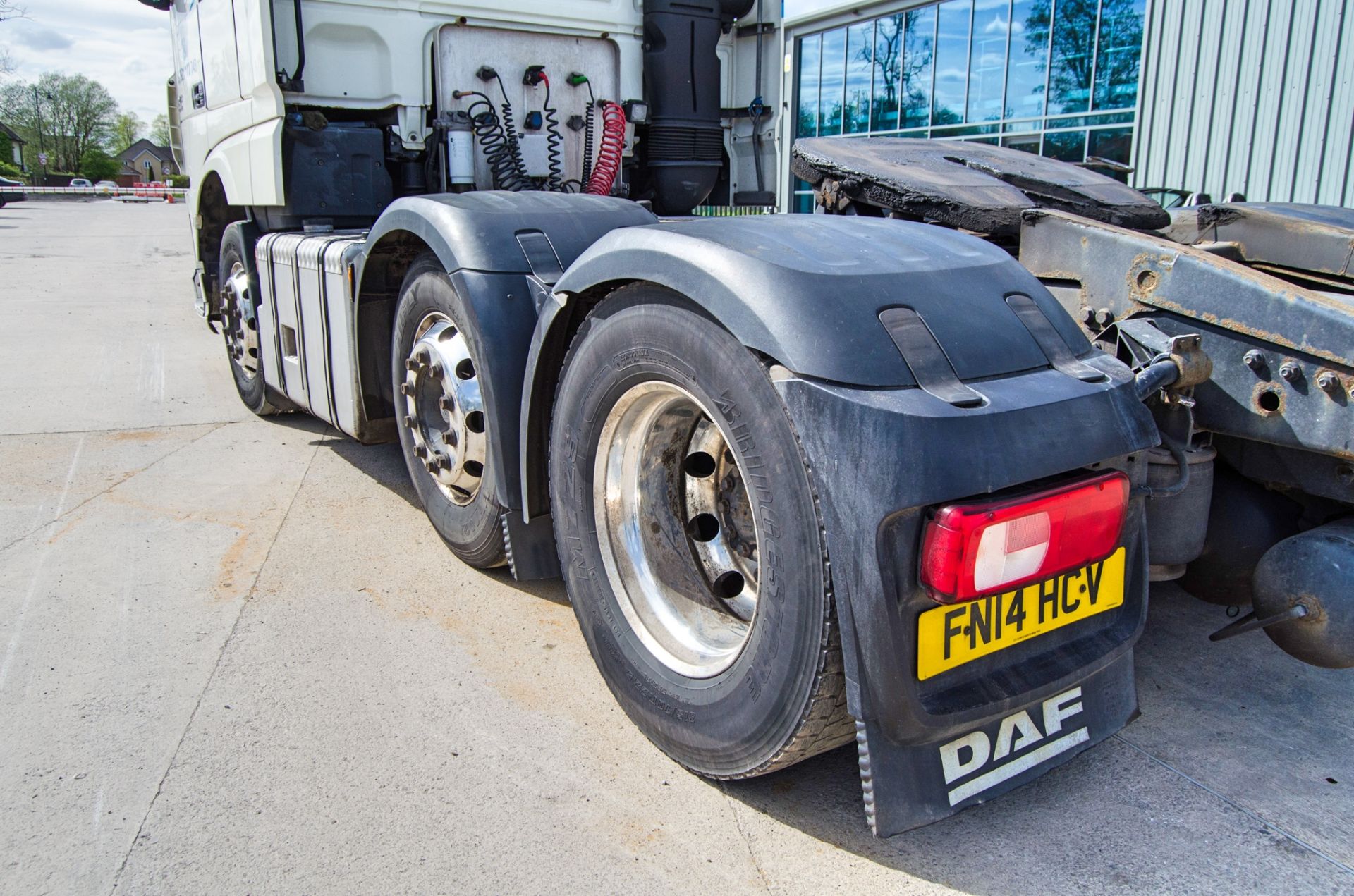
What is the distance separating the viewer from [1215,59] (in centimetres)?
1009

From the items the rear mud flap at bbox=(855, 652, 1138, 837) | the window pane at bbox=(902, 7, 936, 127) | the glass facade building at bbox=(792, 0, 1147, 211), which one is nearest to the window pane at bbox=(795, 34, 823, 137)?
the glass facade building at bbox=(792, 0, 1147, 211)

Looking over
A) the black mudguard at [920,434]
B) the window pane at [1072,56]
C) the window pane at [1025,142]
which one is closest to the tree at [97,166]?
the window pane at [1025,142]

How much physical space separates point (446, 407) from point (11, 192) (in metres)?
61.9

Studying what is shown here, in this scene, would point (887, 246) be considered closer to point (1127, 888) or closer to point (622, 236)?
point (622, 236)

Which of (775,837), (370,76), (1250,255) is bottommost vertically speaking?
(775,837)

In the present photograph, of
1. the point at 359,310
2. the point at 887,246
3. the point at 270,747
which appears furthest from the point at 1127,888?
the point at 359,310

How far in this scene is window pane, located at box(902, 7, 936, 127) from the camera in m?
13.9

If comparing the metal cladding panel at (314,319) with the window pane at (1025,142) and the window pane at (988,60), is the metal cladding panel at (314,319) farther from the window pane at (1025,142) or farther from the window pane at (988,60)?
the window pane at (988,60)

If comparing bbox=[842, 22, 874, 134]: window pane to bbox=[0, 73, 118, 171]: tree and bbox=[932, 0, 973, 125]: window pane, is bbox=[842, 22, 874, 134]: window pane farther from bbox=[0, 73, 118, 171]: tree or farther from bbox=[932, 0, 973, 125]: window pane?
bbox=[0, 73, 118, 171]: tree

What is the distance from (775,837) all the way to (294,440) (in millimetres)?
4129

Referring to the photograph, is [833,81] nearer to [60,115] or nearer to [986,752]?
[986,752]

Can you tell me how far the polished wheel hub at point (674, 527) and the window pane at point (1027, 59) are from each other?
11.9 metres

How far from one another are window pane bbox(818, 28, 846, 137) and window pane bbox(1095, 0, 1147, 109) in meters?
4.51

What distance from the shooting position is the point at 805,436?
72.7 inches
